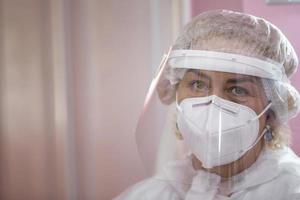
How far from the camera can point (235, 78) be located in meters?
0.61

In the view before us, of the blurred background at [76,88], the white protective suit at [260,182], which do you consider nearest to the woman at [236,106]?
the white protective suit at [260,182]

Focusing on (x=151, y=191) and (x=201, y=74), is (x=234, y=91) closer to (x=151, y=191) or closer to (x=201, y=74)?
(x=201, y=74)

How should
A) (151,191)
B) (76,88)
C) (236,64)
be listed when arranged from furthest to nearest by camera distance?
1. (76,88)
2. (151,191)
3. (236,64)

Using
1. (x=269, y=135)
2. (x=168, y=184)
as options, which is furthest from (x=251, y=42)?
(x=168, y=184)

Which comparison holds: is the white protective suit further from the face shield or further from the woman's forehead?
the woman's forehead

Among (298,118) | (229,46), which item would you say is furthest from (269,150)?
(229,46)

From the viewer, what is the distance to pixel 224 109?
61cm

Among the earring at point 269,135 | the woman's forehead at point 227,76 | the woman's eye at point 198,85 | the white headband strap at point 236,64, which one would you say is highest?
the white headband strap at point 236,64

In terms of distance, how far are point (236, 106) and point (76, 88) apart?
0.35m

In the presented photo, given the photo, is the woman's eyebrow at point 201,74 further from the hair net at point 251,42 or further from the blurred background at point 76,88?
the blurred background at point 76,88

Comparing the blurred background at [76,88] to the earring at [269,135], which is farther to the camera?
the blurred background at [76,88]

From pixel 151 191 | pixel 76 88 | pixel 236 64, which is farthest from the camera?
pixel 76 88

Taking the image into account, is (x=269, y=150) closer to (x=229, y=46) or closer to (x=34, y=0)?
(x=229, y=46)

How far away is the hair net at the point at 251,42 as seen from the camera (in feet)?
2.02
